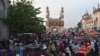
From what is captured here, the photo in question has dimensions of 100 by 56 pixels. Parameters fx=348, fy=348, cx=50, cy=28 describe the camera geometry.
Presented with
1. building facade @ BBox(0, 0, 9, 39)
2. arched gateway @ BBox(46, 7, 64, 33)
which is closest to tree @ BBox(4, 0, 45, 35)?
building facade @ BBox(0, 0, 9, 39)

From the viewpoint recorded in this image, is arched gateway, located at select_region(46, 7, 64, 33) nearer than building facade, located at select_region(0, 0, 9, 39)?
No

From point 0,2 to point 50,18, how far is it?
483 ft

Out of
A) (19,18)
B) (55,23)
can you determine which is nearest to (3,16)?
(19,18)

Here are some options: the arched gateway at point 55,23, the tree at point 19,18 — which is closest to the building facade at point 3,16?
the tree at point 19,18

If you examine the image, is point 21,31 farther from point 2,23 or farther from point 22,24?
point 2,23

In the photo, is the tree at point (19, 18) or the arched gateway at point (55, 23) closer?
the tree at point (19, 18)

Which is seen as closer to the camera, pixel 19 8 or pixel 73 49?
Result: pixel 73 49

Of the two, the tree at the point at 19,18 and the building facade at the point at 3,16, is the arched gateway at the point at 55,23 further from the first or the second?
the building facade at the point at 3,16

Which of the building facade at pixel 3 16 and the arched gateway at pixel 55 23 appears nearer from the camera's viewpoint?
the building facade at pixel 3 16

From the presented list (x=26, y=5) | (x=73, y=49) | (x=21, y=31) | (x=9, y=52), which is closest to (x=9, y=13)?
(x=21, y=31)

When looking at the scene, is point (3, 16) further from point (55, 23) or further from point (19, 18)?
point (55, 23)

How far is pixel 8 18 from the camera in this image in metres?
36.7

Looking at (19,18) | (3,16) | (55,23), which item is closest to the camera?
(3,16)

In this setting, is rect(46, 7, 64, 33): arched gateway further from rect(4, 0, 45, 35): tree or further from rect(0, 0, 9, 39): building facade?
rect(0, 0, 9, 39): building facade
